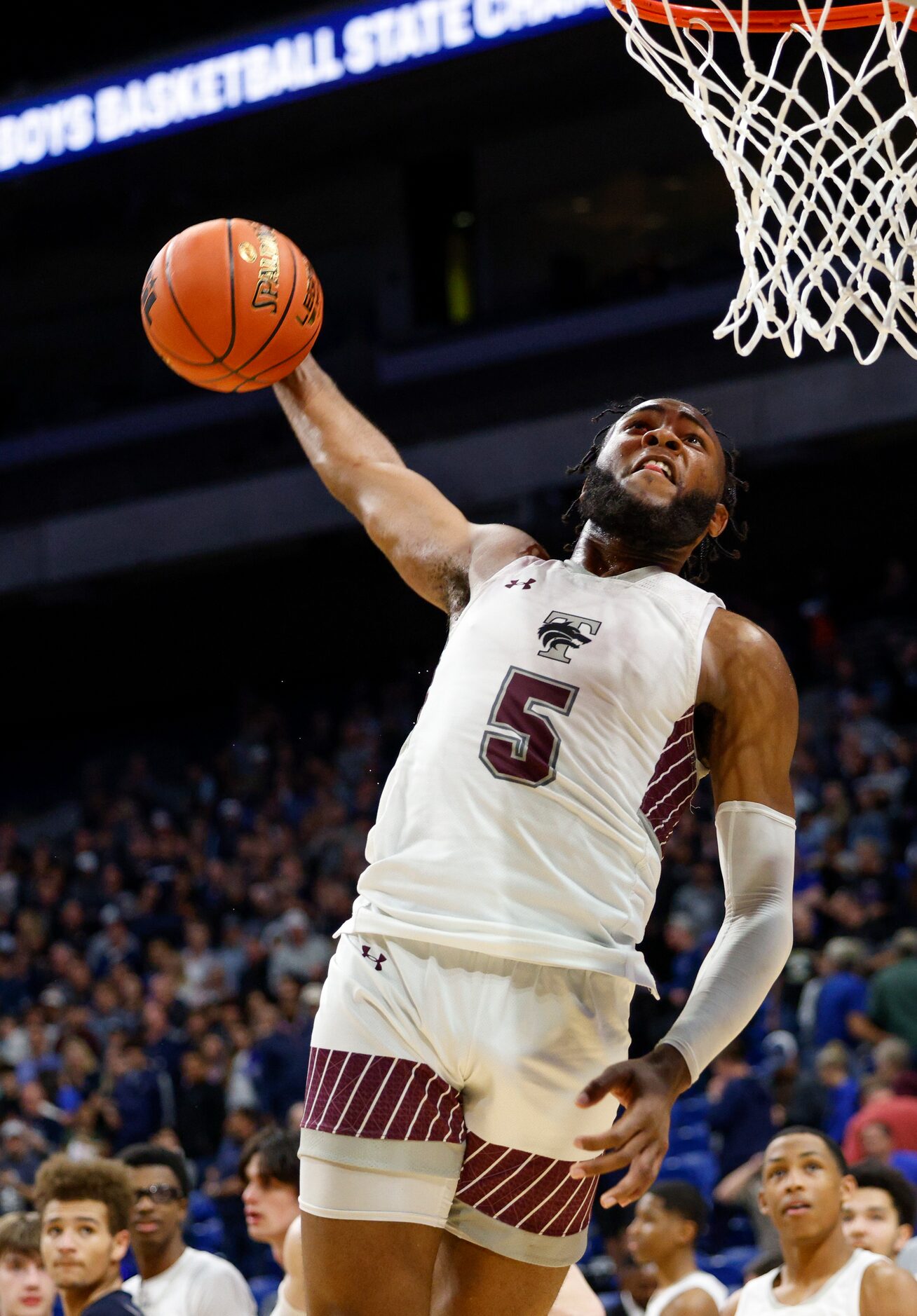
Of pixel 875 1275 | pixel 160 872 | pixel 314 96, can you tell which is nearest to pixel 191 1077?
pixel 160 872

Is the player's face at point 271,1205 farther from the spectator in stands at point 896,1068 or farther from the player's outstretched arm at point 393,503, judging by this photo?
the spectator in stands at point 896,1068

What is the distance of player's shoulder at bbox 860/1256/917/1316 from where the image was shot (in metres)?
4.21

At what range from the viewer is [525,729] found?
8.43ft

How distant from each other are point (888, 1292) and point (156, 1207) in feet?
7.32

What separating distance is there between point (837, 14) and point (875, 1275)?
301 centimetres

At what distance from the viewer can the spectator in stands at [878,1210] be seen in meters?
4.85

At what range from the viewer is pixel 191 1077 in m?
9.66

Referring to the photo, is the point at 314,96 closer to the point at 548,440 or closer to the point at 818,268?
the point at 548,440

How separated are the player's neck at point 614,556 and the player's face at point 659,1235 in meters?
3.12

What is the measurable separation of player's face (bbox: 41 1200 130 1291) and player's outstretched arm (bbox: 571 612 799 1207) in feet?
9.36

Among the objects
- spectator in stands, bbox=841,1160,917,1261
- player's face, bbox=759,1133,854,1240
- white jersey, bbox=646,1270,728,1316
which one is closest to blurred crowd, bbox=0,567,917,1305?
white jersey, bbox=646,1270,728,1316

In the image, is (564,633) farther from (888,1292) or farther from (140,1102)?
(140,1102)

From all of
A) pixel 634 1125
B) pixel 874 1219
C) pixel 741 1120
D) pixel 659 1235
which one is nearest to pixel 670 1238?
pixel 659 1235

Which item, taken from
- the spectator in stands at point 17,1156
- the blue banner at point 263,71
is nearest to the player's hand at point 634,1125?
the spectator in stands at point 17,1156
